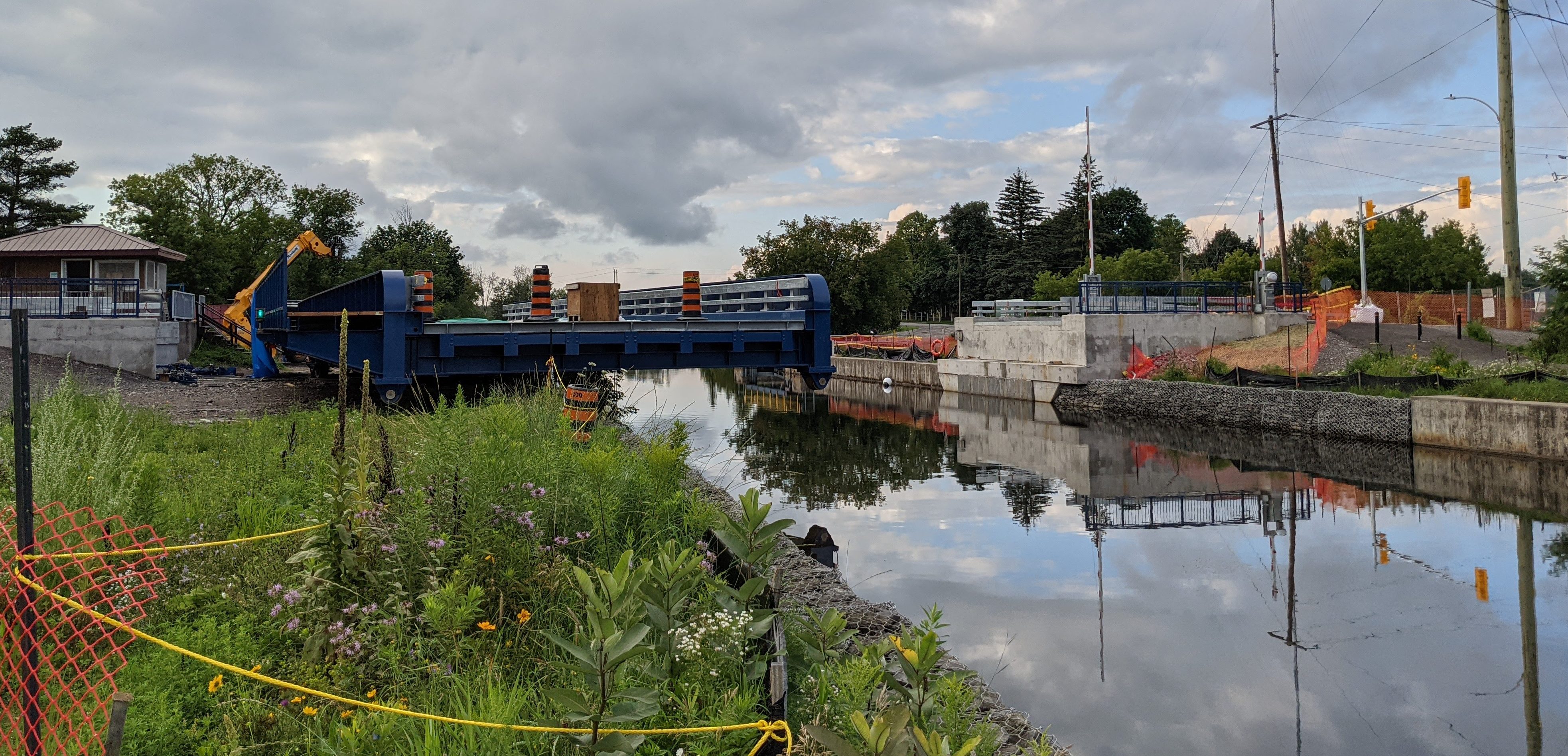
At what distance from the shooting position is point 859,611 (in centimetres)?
632

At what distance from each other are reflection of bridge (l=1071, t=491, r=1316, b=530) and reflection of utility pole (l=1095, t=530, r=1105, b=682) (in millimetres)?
662

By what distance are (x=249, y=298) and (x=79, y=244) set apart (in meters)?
8.27

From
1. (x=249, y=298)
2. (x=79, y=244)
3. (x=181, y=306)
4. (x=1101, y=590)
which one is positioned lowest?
(x=1101, y=590)

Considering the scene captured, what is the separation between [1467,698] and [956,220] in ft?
289

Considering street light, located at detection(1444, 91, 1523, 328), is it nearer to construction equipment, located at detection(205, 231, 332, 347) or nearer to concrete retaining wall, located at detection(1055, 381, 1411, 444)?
concrete retaining wall, located at detection(1055, 381, 1411, 444)

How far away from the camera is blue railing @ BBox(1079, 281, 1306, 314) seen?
28.6 meters

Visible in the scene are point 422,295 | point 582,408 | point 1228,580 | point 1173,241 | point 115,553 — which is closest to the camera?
point 115,553

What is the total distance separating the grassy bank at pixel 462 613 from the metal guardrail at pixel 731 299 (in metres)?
10.5

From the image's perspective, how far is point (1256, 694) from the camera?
21.9ft

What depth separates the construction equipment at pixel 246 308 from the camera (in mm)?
25359

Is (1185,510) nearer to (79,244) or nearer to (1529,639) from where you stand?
(1529,639)

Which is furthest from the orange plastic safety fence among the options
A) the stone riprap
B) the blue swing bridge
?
the blue swing bridge

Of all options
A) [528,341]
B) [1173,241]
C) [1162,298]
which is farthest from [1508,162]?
[1173,241]

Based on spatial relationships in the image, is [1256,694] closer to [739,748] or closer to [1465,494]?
[739,748]
